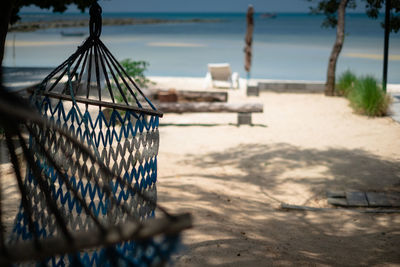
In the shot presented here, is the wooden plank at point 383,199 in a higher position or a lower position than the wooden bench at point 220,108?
lower

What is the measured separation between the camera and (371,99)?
645cm

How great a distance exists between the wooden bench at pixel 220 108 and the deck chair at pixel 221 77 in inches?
108

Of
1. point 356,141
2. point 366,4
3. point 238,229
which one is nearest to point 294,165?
point 356,141

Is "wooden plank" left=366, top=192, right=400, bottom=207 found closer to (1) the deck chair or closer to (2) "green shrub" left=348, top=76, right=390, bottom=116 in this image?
(2) "green shrub" left=348, top=76, right=390, bottom=116

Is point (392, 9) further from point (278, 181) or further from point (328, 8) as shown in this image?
point (278, 181)

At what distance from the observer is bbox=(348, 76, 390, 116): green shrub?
6395mm

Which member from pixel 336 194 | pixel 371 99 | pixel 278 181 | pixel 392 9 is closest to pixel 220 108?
pixel 371 99

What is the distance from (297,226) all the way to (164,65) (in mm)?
12504

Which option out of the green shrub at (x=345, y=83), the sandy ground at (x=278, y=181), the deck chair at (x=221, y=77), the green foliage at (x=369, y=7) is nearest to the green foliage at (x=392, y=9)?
the green foliage at (x=369, y=7)

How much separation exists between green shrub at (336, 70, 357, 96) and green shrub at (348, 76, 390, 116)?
121 cm

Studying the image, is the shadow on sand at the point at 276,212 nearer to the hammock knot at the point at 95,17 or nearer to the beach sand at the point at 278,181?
the beach sand at the point at 278,181

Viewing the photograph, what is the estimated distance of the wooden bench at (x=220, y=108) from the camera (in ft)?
20.2

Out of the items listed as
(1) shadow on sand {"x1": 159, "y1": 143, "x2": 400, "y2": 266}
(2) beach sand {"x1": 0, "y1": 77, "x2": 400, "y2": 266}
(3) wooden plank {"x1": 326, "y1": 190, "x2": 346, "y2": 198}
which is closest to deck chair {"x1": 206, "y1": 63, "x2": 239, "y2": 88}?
(2) beach sand {"x1": 0, "y1": 77, "x2": 400, "y2": 266}

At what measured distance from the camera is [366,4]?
27.2 ft
